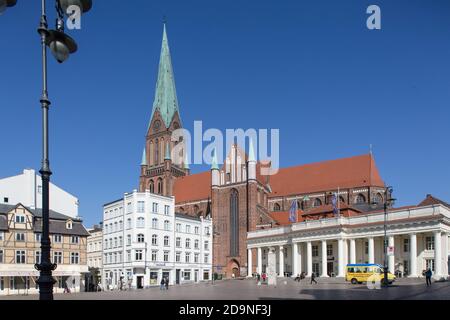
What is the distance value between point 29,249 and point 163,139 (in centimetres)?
7170

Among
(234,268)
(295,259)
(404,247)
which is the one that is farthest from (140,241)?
(404,247)

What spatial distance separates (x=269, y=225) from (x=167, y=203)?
22225 millimetres

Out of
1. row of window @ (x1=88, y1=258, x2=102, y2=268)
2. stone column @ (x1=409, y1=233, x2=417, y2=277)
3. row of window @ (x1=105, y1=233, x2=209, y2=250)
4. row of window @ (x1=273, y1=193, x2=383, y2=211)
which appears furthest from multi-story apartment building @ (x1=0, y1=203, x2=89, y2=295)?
row of window @ (x1=273, y1=193, x2=383, y2=211)

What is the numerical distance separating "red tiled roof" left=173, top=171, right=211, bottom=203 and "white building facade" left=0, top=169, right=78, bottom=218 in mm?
44293

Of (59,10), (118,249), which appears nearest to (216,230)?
(118,249)

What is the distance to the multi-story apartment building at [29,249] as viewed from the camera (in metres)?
48.2

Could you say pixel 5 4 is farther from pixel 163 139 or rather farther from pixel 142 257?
pixel 163 139

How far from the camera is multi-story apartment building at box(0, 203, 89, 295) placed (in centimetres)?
Result: 4816

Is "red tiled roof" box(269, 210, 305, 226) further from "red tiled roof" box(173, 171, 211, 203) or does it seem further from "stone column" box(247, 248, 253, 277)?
"red tiled roof" box(173, 171, 211, 203)

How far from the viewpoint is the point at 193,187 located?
11119cm
